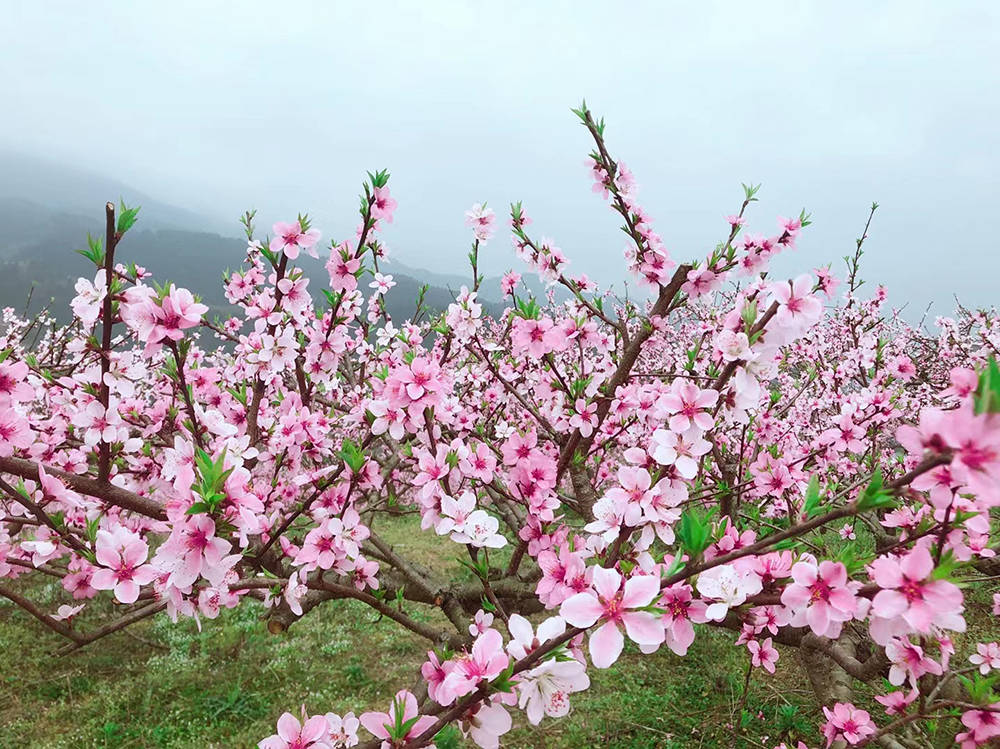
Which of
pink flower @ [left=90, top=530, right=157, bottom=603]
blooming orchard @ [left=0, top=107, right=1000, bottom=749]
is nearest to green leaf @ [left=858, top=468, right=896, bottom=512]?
blooming orchard @ [left=0, top=107, right=1000, bottom=749]

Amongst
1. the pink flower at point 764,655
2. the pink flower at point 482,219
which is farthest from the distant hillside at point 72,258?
the pink flower at point 764,655

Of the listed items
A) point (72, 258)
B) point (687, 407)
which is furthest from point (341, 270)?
point (72, 258)

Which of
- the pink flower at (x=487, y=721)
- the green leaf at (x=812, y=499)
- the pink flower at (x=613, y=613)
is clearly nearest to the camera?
the pink flower at (x=613, y=613)

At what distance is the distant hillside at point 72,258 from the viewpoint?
59.6m

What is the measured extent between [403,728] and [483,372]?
12.8ft

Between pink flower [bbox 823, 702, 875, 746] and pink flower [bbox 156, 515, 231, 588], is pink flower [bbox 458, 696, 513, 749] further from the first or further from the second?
pink flower [bbox 823, 702, 875, 746]

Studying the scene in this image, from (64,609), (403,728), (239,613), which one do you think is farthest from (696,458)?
(239,613)

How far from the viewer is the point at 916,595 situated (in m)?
0.93

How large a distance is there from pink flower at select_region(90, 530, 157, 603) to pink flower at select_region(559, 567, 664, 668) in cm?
124

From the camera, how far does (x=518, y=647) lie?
113 centimetres

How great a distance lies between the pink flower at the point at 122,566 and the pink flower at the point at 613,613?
4.08 feet

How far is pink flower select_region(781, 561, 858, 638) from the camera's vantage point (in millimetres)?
1036

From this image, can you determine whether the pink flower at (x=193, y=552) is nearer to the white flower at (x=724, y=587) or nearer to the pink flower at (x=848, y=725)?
the white flower at (x=724, y=587)

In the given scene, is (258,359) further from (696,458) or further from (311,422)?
(696,458)
